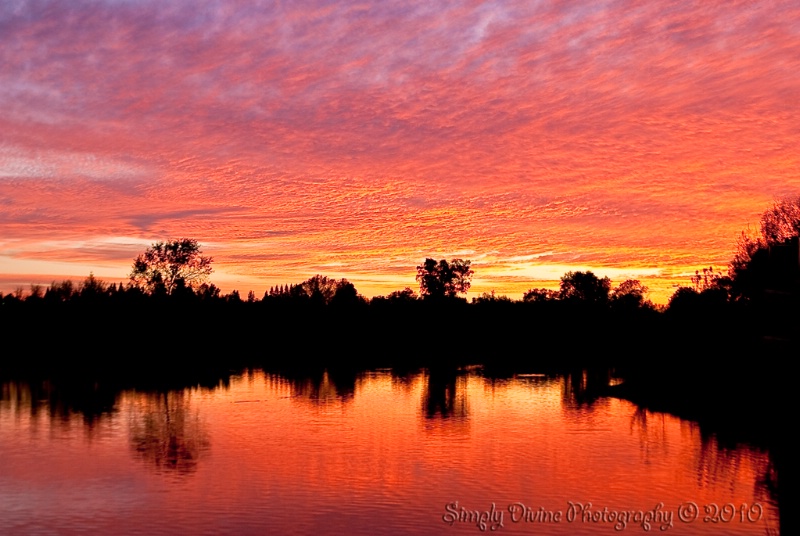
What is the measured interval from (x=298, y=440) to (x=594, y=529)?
21.5 metres

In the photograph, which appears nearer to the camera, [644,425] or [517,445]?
[517,445]

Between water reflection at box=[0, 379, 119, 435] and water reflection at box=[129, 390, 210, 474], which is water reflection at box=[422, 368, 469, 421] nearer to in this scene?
water reflection at box=[129, 390, 210, 474]

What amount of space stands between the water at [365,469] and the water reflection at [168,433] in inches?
5.1

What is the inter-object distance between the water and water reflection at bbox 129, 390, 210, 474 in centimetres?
13

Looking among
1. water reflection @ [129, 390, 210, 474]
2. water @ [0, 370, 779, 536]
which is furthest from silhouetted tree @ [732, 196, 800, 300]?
water reflection @ [129, 390, 210, 474]

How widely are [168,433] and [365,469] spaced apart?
1653 centimetres

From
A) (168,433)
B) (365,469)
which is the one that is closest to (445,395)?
(168,433)

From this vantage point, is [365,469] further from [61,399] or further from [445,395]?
[61,399]

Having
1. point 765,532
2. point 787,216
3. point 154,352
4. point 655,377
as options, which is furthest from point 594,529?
point 154,352

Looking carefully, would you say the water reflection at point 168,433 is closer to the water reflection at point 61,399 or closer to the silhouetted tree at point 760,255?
the water reflection at point 61,399

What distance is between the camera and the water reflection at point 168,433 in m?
39.1

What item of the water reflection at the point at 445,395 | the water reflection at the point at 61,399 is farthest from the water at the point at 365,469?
the water reflection at the point at 445,395

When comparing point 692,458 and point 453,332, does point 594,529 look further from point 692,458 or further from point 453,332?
point 453,332

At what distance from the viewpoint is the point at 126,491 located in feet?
105
